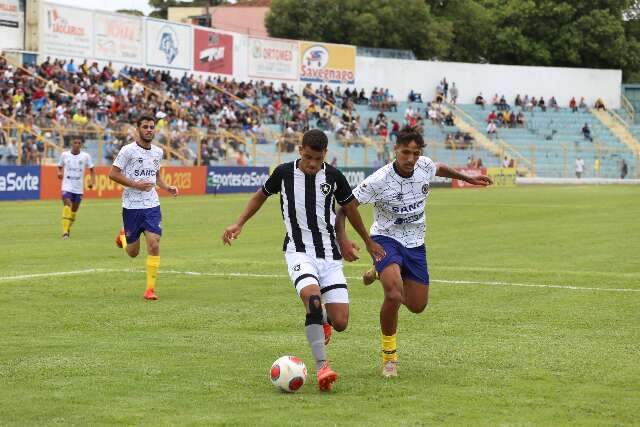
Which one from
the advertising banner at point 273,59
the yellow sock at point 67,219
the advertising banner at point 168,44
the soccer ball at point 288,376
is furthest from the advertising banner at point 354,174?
the soccer ball at point 288,376

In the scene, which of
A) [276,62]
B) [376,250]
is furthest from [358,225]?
[276,62]

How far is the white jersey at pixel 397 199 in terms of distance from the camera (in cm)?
1012

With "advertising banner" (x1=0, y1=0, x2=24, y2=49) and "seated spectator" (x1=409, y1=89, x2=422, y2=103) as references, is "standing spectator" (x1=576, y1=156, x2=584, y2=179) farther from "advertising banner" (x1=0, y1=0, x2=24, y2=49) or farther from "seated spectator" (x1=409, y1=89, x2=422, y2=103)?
"advertising banner" (x1=0, y1=0, x2=24, y2=49)

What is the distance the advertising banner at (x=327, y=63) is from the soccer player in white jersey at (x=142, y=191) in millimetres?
57624

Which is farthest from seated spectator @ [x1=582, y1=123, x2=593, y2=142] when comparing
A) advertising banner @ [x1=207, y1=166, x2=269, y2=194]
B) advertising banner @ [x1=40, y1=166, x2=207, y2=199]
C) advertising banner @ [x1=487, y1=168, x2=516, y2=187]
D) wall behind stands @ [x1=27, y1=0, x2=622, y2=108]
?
advertising banner @ [x1=40, y1=166, x2=207, y2=199]

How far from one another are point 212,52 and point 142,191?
51252mm

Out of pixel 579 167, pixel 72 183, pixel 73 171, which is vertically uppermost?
pixel 73 171

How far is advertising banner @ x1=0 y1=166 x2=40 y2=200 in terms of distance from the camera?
39969mm

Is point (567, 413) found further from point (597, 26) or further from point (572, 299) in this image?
point (597, 26)

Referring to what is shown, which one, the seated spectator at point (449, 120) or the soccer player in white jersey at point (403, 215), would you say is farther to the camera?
the seated spectator at point (449, 120)

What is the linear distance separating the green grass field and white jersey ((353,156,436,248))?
44.8 inches

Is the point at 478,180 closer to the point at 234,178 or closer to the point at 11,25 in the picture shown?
the point at 234,178

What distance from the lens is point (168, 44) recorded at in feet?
205

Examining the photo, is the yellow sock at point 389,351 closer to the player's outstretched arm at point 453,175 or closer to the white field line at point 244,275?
the player's outstretched arm at point 453,175
